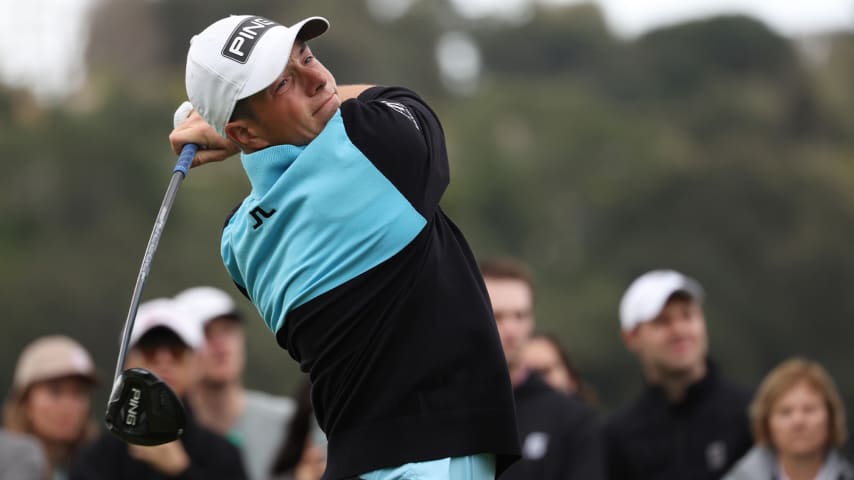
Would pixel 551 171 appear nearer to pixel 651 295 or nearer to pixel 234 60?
pixel 651 295

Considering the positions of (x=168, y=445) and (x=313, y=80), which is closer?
(x=313, y=80)

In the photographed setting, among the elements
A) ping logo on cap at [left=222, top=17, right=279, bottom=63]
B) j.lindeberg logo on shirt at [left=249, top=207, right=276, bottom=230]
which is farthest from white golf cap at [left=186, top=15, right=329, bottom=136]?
j.lindeberg logo on shirt at [left=249, top=207, right=276, bottom=230]

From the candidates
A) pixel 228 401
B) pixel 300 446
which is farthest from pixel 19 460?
pixel 300 446

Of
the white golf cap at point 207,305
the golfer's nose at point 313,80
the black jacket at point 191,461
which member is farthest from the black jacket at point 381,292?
the white golf cap at point 207,305

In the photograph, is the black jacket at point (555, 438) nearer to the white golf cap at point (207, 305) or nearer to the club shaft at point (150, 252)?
the white golf cap at point (207, 305)

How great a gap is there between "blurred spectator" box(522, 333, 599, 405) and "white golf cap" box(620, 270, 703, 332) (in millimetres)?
576

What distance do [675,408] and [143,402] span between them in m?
4.03

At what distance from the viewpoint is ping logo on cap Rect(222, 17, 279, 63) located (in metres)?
5.08

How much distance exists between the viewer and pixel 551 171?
64125 millimetres

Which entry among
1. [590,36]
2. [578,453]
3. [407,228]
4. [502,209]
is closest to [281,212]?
[407,228]

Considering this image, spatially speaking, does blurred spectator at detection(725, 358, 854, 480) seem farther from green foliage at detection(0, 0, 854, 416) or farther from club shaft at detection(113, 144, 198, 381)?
green foliage at detection(0, 0, 854, 416)

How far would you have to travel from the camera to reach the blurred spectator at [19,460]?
831cm

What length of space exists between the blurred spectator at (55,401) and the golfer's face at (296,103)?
13.6 feet

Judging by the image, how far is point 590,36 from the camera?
83375mm
